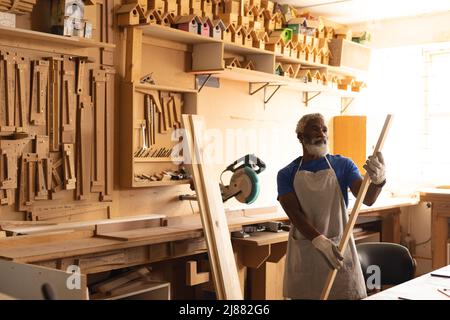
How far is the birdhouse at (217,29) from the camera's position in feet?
14.4

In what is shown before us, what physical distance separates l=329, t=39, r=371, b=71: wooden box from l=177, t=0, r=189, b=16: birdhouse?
2.09 metres

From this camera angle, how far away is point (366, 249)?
3.31 metres

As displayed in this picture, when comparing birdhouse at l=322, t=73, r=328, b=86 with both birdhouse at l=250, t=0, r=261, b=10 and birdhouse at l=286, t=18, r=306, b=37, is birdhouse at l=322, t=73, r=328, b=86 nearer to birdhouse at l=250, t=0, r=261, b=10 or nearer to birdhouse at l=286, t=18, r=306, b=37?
birdhouse at l=286, t=18, r=306, b=37

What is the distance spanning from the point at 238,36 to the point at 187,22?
66cm

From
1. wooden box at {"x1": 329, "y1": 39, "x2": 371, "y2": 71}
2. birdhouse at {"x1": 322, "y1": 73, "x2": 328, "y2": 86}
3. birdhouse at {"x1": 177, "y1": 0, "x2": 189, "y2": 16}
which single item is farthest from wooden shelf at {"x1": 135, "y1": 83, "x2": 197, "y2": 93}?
wooden box at {"x1": 329, "y1": 39, "x2": 371, "y2": 71}

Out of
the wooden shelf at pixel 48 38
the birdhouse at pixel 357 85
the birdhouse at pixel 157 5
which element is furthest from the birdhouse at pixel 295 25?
the wooden shelf at pixel 48 38

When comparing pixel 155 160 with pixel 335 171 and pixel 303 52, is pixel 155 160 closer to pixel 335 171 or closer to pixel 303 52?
pixel 335 171

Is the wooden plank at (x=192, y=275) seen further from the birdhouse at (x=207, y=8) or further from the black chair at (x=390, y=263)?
the birdhouse at (x=207, y=8)

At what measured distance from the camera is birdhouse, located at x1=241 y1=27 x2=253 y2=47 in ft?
15.5

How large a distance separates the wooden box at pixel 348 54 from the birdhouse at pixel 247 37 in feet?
4.48
